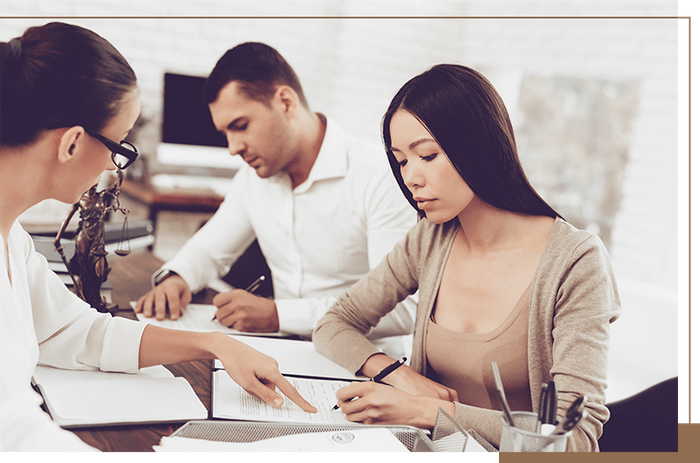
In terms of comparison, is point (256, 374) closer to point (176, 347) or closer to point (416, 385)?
point (176, 347)

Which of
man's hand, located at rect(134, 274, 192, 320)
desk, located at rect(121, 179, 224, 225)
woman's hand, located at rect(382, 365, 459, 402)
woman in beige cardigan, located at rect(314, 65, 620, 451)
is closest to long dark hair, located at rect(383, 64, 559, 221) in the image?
woman in beige cardigan, located at rect(314, 65, 620, 451)

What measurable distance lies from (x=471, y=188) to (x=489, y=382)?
0.35 metres

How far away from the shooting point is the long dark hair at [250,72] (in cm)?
154

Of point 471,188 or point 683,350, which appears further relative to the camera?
point 471,188

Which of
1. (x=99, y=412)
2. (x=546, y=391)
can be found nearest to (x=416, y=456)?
(x=546, y=391)

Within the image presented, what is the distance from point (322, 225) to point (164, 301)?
527 mm

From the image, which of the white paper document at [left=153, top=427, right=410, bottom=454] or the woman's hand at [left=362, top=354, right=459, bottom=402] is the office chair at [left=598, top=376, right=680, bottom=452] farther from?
the white paper document at [left=153, top=427, right=410, bottom=454]

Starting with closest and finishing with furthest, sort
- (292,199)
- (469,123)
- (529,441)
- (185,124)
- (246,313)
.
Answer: (529,441), (469,123), (246,313), (292,199), (185,124)

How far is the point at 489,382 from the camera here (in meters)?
1.04

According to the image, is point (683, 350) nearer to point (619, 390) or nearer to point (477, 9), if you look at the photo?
point (619, 390)

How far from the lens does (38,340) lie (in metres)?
0.92

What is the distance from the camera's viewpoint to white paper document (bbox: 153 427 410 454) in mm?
699

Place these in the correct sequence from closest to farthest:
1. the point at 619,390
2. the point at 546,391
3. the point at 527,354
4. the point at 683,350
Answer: the point at 546,391 → the point at 683,350 → the point at 527,354 → the point at 619,390

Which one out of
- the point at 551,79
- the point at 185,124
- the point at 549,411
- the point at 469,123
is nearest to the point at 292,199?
the point at 469,123
